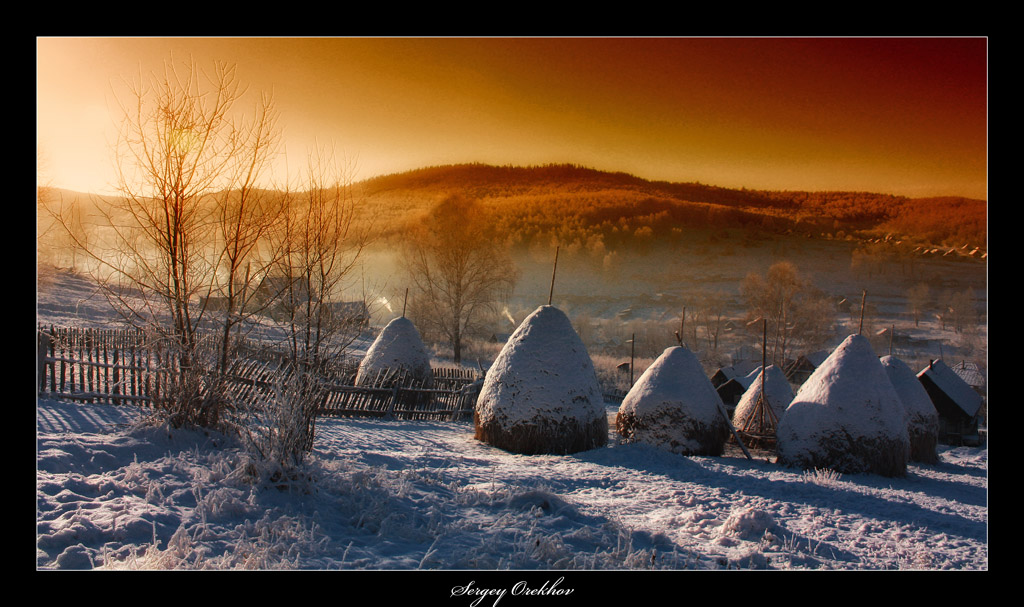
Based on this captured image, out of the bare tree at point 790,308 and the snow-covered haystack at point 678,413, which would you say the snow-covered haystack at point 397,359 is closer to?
the snow-covered haystack at point 678,413

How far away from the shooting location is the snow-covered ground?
495 cm

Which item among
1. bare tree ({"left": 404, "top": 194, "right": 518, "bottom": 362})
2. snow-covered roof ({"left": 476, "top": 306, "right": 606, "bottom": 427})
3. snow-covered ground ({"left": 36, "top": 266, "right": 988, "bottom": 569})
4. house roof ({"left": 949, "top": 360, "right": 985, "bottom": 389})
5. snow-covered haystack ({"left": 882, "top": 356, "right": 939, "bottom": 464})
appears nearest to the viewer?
snow-covered ground ({"left": 36, "top": 266, "right": 988, "bottom": 569})

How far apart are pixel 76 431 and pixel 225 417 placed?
1.92m

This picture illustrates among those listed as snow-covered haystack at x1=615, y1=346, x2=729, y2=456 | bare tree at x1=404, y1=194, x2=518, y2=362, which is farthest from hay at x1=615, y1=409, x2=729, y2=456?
bare tree at x1=404, y1=194, x2=518, y2=362

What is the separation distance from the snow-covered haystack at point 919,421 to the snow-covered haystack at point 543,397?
6925mm

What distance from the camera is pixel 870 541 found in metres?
6.39

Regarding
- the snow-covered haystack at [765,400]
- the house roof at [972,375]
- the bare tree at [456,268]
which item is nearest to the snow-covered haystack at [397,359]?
the snow-covered haystack at [765,400]

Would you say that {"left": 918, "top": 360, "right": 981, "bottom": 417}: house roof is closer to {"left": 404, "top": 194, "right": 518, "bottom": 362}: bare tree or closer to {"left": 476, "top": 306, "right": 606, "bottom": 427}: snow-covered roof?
{"left": 476, "top": 306, "right": 606, "bottom": 427}: snow-covered roof

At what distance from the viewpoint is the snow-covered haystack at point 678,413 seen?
11555mm

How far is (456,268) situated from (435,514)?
26.7 m

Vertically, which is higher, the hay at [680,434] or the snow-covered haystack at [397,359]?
the snow-covered haystack at [397,359]

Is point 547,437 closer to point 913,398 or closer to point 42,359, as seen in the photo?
point 913,398

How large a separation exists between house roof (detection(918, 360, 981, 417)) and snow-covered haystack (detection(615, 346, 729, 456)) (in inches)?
385
